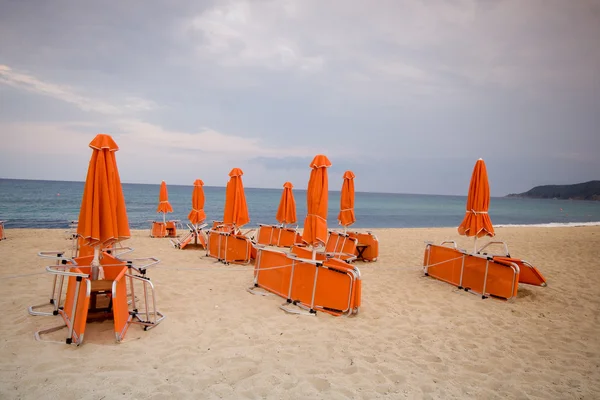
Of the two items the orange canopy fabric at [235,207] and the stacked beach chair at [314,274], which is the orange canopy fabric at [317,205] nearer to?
the stacked beach chair at [314,274]

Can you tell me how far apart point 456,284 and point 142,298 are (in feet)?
23.4

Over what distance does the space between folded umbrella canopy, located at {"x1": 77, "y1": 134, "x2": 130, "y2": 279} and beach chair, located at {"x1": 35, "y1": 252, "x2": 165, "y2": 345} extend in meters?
0.48

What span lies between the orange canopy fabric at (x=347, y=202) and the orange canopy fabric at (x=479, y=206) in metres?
3.61

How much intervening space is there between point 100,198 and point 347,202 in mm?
7494

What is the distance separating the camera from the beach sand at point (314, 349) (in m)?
3.70

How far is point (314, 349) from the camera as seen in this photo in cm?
469

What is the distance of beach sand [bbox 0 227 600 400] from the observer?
3.70 metres

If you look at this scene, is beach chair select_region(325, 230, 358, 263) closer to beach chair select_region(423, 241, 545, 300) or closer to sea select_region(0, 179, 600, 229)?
beach chair select_region(423, 241, 545, 300)

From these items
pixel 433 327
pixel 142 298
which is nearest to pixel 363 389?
pixel 433 327

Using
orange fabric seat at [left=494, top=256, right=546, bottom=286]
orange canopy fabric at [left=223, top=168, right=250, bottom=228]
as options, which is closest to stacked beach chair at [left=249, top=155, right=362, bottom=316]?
orange canopy fabric at [left=223, top=168, right=250, bottom=228]

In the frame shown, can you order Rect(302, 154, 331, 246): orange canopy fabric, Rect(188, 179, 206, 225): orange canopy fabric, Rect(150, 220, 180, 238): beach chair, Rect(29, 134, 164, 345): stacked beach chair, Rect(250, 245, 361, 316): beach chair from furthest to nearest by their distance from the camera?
Rect(150, 220, 180, 238): beach chair, Rect(188, 179, 206, 225): orange canopy fabric, Rect(302, 154, 331, 246): orange canopy fabric, Rect(250, 245, 361, 316): beach chair, Rect(29, 134, 164, 345): stacked beach chair

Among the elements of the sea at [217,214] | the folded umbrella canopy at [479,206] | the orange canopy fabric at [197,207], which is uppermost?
the folded umbrella canopy at [479,206]

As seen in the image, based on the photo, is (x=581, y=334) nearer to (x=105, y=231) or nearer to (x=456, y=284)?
(x=456, y=284)

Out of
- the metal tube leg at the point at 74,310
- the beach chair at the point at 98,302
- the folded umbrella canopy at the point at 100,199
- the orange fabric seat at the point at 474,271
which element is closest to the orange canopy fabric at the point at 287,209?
the orange fabric seat at the point at 474,271
